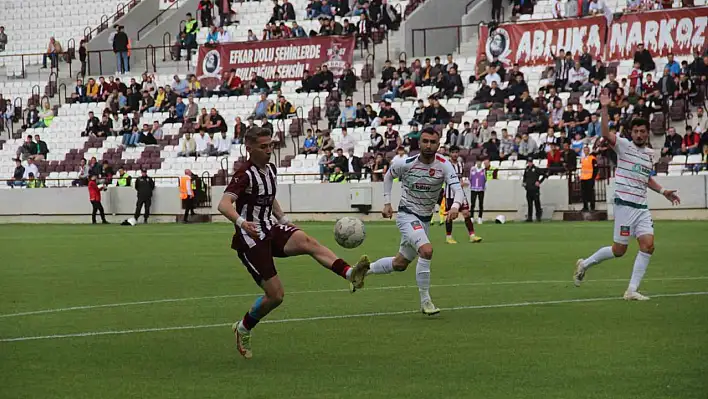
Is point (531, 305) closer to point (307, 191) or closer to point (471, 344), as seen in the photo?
point (471, 344)

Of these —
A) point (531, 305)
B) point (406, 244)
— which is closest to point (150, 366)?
point (406, 244)

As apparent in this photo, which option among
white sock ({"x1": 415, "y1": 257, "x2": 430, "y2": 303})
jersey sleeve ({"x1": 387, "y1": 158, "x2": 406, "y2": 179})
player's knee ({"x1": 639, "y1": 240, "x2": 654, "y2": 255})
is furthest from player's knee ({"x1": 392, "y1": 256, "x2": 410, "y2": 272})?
player's knee ({"x1": 639, "y1": 240, "x2": 654, "y2": 255})

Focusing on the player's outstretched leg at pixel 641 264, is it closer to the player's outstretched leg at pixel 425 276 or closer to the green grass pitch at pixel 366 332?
the green grass pitch at pixel 366 332

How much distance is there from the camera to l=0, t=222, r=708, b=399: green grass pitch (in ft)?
28.1

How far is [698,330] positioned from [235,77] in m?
37.6

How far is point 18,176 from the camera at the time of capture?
46.5m

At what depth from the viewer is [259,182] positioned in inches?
403

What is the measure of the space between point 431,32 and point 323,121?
5732 millimetres

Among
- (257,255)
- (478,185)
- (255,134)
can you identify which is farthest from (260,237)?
(478,185)

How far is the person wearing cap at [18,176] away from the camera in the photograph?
150 ft

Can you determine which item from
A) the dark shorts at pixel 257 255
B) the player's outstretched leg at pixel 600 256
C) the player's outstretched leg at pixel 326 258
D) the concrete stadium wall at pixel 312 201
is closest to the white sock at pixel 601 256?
the player's outstretched leg at pixel 600 256

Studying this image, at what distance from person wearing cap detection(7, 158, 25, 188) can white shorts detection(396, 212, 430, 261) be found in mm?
34291

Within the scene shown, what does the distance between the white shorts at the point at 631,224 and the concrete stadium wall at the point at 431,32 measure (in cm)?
3239

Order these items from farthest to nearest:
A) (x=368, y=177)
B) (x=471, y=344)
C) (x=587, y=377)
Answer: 1. (x=368, y=177)
2. (x=471, y=344)
3. (x=587, y=377)
